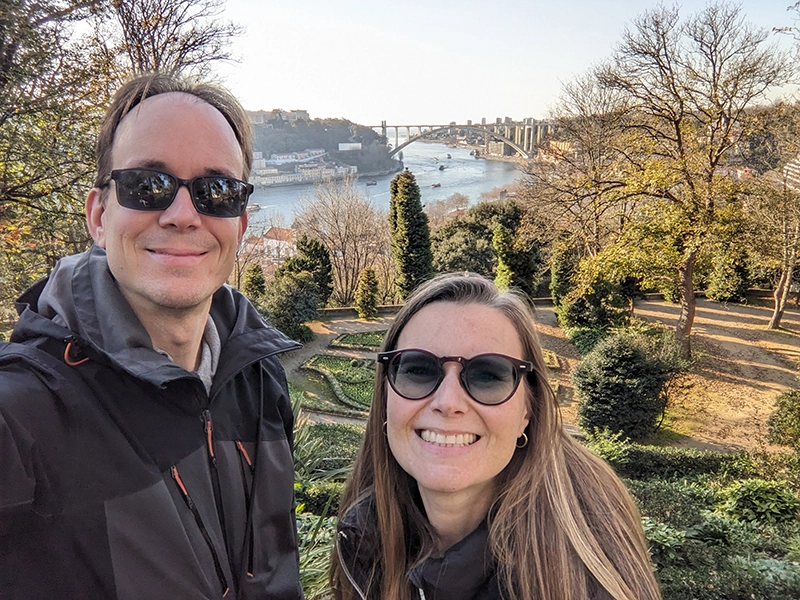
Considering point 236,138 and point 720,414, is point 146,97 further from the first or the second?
point 720,414

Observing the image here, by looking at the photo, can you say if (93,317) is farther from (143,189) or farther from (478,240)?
(478,240)

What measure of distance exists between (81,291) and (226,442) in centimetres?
69

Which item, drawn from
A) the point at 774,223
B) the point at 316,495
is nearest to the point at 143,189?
the point at 316,495

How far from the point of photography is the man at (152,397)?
1347 millimetres

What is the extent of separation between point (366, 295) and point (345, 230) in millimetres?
6603

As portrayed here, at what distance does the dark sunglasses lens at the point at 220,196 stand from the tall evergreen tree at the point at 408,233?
19.3 m

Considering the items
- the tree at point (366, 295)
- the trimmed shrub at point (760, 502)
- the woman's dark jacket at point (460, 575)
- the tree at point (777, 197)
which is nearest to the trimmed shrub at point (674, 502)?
the trimmed shrub at point (760, 502)

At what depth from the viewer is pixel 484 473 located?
Answer: 5.77 feet

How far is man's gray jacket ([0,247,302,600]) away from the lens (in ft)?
4.34

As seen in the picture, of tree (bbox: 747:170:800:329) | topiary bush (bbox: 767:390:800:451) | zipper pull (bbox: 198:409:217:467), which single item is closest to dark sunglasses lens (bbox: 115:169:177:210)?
zipper pull (bbox: 198:409:217:467)

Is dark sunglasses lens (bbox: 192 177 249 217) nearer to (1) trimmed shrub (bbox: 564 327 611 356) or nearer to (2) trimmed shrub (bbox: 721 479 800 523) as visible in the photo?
(2) trimmed shrub (bbox: 721 479 800 523)

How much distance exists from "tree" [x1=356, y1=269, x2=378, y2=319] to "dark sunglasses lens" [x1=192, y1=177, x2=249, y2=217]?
63.0ft

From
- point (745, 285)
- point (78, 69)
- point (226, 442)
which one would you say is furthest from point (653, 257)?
point (226, 442)

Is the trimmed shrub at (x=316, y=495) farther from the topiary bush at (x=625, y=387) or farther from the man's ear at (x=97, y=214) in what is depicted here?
the topiary bush at (x=625, y=387)
